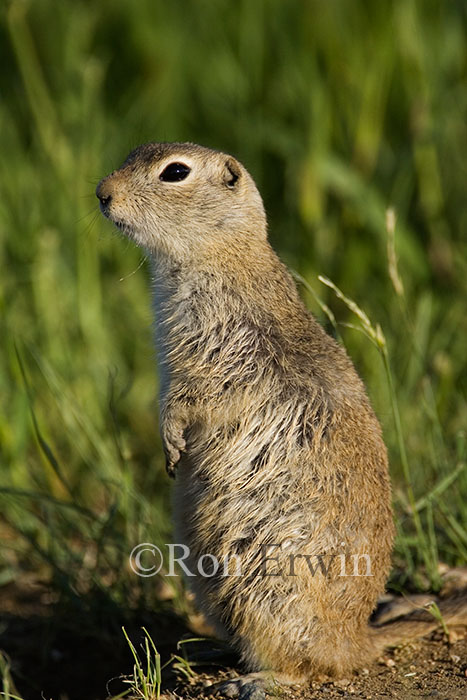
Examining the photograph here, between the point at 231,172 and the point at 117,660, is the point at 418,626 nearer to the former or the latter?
the point at 117,660

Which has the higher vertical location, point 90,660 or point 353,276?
point 353,276

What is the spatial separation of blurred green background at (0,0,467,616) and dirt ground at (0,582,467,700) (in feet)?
0.68

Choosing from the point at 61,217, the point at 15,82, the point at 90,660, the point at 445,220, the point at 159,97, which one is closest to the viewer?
the point at 90,660

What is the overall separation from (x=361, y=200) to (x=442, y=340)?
3.63ft

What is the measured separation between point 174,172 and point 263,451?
1180 mm

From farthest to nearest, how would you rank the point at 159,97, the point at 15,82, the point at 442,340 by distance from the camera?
the point at 159,97 → the point at 15,82 → the point at 442,340

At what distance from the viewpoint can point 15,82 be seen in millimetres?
6746

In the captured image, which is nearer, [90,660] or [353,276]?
[90,660]

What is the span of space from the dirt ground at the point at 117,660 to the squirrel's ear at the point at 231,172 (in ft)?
5.79

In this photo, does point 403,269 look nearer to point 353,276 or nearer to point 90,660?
point 353,276

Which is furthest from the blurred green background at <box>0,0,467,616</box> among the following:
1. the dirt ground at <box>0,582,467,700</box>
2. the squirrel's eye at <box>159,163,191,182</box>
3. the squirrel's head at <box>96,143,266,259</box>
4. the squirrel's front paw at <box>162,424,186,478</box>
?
the squirrel's eye at <box>159,163,191,182</box>

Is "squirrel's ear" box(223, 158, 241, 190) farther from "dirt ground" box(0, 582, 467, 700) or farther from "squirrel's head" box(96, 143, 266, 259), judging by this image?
"dirt ground" box(0, 582, 467, 700)

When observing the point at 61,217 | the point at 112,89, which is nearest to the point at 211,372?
the point at 61,217

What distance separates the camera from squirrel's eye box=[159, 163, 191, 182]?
11.9 ft
